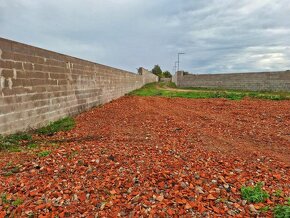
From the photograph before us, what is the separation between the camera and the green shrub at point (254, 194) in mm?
2746

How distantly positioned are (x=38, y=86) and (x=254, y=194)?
554 centimetres

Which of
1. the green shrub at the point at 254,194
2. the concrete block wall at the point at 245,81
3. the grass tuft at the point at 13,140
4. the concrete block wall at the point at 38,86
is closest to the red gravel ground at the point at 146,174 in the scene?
the green shrub at the point at 254,194

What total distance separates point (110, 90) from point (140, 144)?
362 inches

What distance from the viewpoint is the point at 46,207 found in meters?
2.66

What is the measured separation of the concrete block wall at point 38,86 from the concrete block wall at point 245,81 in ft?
54.8

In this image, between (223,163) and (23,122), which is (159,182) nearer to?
(223,163)

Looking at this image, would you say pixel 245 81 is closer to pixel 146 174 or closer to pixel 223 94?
pixel 223 94

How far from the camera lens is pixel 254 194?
2818 mm

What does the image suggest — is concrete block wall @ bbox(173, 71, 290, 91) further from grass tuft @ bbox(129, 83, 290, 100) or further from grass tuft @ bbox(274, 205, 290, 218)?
grass tuft @ bbox(274, 205, 290, 218)

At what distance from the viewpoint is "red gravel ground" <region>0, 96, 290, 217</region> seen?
2642mm

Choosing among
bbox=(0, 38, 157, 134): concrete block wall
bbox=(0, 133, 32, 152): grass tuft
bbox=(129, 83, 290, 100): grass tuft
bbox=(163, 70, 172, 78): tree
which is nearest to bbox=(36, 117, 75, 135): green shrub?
bbox=(0, 38, 157, 134): concrete block wall

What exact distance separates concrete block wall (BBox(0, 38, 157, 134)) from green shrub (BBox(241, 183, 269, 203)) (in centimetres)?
455

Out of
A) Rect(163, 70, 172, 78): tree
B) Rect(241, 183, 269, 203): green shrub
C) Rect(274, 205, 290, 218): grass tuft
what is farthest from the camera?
Rect(163, 70, 172, 78): tree

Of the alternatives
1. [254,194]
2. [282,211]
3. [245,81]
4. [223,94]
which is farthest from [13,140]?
[245,81]
